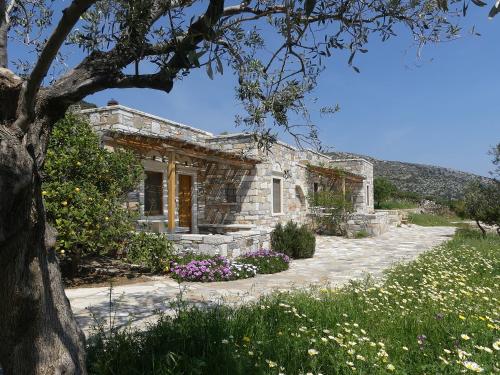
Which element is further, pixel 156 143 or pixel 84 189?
pixel 156 143

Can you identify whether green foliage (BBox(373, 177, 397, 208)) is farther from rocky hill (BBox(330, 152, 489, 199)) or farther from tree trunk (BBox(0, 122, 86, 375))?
tree trunk (BBox(0, 122, 86, 375))

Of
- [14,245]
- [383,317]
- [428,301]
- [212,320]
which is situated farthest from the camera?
[428,301]

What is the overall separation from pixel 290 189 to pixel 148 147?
24.5 feet

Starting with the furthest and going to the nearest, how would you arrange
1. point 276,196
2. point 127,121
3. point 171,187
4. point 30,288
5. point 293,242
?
point 276,196, point 127,121, point 293,242, point 171,187, point 30,288

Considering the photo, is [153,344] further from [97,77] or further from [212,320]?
[97,77]

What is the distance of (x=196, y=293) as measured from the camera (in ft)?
19.6

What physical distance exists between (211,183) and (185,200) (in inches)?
44.7

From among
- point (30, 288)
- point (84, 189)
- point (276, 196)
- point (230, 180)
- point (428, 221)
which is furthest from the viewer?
point (428, 221)

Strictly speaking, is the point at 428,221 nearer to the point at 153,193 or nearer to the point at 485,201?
the point at 485,201

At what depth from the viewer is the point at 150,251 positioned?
25.1ft

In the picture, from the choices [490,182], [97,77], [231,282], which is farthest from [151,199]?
[490,182]

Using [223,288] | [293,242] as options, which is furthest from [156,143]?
[223,288]

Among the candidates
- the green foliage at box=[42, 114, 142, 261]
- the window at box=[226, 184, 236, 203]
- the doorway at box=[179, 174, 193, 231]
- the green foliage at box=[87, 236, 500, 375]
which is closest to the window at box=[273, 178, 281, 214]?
the window at box=[226, 184, 236, 203]

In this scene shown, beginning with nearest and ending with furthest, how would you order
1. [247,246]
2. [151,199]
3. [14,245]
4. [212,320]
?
1. [14,245]
2. [212,320]
3. [247,246]
4. [151,199]
